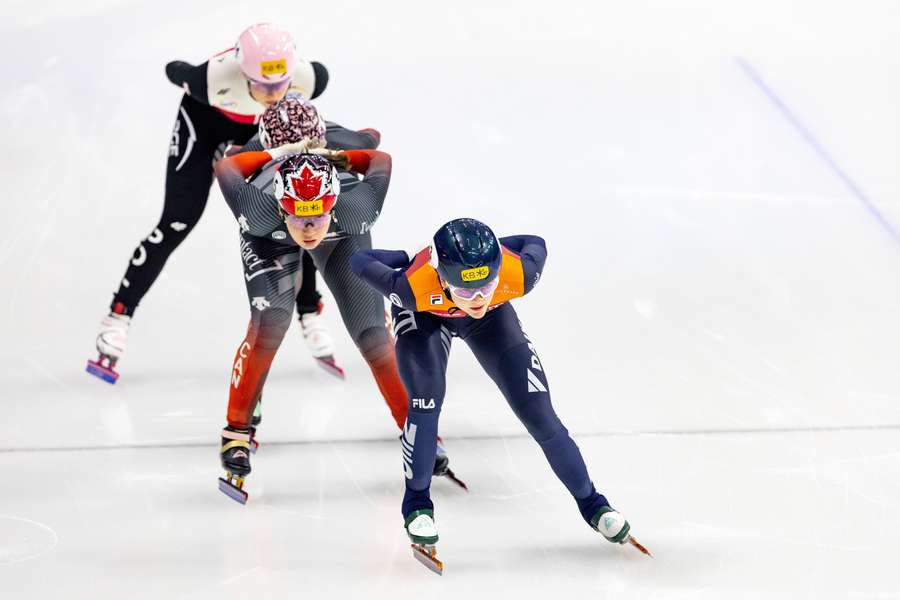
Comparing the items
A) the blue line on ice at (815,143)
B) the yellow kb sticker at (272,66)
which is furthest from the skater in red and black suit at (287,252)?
the blue line on ice at (815,143)

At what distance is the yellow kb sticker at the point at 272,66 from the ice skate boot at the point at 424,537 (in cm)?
249

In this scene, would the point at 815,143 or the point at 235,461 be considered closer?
the point at 235,461

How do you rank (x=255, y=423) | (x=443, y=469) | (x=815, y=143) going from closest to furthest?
(x=443, y=469) → (x=255, y=423) → (x=815, y=143)

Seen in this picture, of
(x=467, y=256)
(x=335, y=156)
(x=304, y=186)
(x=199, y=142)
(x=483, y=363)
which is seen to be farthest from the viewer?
(x=199, y=142)

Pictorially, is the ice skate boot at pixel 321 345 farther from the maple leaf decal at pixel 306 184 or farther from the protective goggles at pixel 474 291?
the protective goggles at pixel 474 291

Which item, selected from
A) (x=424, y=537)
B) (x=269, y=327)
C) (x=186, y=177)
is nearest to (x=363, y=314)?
(x=269, y=327)

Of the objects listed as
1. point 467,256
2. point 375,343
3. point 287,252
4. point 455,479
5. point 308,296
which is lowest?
point 308,296

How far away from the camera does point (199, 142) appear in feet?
22.7

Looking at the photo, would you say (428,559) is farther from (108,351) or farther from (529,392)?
(108,351)

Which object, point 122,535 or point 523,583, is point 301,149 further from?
point 523,583

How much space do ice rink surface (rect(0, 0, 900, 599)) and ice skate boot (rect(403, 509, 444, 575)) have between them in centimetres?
6

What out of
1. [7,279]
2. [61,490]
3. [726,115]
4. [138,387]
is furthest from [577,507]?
[726,115]

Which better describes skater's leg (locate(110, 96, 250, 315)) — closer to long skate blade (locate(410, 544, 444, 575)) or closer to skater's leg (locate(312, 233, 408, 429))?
skater's leg (locate(312, 233, 408, 429))

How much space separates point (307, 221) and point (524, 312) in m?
2.67
